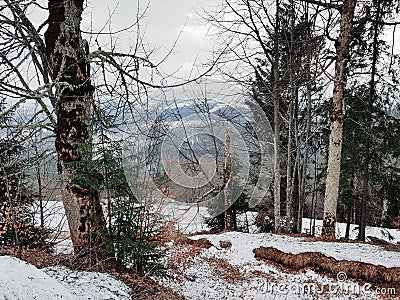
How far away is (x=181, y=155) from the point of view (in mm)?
12445

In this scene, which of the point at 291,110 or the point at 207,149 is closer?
the point at 291,110

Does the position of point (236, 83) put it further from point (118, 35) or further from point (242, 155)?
point (118, 35)

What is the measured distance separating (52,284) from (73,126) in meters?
2.17

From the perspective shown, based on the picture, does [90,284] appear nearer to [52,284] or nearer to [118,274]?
[118,274]

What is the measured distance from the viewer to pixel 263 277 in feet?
20.9

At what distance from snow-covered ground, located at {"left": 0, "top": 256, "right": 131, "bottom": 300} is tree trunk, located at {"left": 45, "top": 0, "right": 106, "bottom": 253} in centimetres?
62

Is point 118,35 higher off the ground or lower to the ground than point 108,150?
higher

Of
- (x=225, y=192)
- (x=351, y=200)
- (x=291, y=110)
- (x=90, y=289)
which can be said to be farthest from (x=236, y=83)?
(x=90, y=289)

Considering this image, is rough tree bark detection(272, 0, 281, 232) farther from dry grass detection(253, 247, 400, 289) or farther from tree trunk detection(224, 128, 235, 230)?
dry grass detection(253, 247, 400, 289)

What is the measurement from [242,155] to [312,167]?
5800 mm

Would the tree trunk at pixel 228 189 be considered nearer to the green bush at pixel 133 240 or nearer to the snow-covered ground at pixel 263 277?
the snow-covered ground at pixel 263 277

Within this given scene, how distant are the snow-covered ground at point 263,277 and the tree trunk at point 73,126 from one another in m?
1.59

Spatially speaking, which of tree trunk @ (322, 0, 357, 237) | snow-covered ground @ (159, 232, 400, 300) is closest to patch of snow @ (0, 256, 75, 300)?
snow-covered ground @ (159, 232, 400, 300)

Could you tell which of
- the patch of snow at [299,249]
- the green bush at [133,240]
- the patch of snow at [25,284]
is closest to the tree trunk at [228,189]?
the patch of snow at [299,249]
